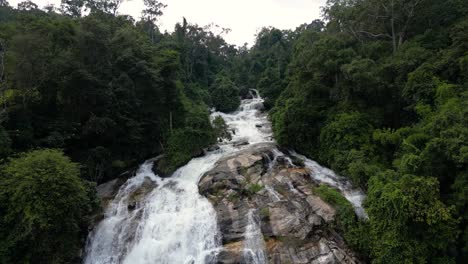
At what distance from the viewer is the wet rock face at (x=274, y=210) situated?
527 inches

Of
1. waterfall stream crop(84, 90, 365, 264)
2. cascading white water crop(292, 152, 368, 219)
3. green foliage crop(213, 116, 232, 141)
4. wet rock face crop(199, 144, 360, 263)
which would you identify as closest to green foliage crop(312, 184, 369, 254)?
wet rock face crop(199, 144, 360, 263)

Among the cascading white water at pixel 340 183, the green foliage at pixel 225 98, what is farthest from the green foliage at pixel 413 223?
the green foliage at pixel 225 98

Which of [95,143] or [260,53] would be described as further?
[260,53]

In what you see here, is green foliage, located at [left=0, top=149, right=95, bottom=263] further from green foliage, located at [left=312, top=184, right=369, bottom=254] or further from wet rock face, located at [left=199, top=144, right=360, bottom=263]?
green foliage, located at [left=312, top=184, right=369, bottom=254]

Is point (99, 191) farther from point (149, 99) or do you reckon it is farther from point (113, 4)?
point (113, 4)

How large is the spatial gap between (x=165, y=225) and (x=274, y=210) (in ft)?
17.6

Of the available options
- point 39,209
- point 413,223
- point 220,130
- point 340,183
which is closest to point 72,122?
point 39,209

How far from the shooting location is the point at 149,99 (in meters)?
23.9

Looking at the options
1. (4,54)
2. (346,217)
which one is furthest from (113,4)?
(346,217)

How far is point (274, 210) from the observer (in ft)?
50.2

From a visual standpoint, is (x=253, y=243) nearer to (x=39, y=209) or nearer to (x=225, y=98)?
(x=39, y=209)

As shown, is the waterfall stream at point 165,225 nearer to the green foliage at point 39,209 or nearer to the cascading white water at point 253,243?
the cascading white water at point 253,243

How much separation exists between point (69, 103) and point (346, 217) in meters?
16.4

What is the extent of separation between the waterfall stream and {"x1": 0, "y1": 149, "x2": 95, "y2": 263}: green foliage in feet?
6.26
